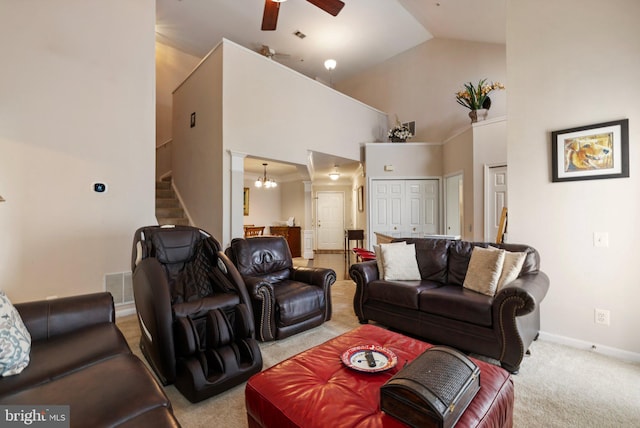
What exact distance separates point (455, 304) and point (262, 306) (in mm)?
1684

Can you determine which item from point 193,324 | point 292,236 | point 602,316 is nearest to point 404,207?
point 292,236

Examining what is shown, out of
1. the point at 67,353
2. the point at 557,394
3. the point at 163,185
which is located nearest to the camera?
the point at 67,353

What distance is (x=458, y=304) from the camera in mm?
2395

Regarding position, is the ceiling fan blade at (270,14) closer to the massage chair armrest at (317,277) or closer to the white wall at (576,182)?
the white wall at (576,182)

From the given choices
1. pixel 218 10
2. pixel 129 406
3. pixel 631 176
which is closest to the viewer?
pixel 129 406

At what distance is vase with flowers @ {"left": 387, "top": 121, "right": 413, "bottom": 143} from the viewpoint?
20.7ft

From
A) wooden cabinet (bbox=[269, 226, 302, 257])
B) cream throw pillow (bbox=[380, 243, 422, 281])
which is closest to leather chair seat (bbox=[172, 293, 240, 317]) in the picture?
cream throw pillow (bbox=[380, 243, 422, 281])

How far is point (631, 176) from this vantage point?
7.52 ft

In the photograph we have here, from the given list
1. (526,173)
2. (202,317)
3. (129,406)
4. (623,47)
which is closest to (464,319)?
(526,173)

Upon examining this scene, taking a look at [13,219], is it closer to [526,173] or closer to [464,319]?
[464,319]

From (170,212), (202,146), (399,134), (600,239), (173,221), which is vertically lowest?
(600,239)

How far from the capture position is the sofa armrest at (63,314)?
1.66 metres

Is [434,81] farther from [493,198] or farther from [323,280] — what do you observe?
[323,280]

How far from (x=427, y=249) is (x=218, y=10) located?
5.40 metres
